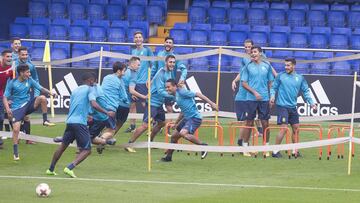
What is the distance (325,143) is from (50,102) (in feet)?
35.5

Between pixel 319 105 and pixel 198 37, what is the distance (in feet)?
17.8

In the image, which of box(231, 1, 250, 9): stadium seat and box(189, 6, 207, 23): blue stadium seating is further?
box(231, 1, 250, 9): stadium seat

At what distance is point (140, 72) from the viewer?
24.5 m

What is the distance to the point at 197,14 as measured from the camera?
3344 cm

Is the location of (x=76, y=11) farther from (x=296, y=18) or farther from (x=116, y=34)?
(x=296, y=18)

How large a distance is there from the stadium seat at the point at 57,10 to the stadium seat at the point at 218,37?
5.31m

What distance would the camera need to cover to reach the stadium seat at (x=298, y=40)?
31.2 m

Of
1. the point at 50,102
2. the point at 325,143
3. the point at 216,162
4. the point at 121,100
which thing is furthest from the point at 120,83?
the point at 50,102

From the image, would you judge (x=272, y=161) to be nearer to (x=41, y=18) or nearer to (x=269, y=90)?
(x=269, y=90)

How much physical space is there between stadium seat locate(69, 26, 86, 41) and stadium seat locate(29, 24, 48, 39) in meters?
0.78

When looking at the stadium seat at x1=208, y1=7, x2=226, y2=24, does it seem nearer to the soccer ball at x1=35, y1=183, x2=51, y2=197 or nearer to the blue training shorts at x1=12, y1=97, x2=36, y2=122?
the blue training shorts at x1=12, y1=97, x2=36, y2=122

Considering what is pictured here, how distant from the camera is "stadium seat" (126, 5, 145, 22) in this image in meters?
33.5


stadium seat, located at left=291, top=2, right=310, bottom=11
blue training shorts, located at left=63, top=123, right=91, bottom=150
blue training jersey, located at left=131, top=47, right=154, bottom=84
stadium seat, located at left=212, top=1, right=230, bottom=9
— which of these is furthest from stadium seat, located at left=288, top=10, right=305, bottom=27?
blue training shorts, located at left=63, top=123, right=91, bottom=150

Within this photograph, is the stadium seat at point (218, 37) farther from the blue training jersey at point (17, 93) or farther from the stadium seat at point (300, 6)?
the blue training jersey at point (17, 93)
